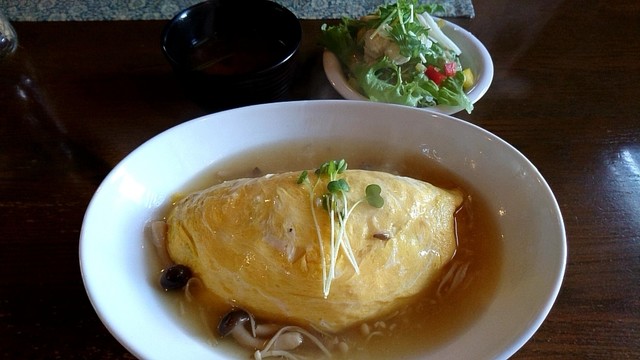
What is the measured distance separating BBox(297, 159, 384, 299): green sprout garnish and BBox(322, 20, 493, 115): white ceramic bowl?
1.95ft

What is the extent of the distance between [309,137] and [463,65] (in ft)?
2.70

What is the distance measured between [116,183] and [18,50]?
121 centimetres

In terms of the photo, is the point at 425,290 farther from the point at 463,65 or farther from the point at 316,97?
the point at 463,65

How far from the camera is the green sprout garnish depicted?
1.19m

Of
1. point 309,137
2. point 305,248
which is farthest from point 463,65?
point 305,248

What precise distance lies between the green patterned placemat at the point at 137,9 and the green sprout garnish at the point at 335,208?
124cm

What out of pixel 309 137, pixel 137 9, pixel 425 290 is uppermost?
pixel 137 9

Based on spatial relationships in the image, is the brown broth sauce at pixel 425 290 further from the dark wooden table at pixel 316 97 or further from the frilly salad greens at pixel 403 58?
the frilly salad greens at pixel 403 58

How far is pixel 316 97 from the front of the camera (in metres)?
1.96

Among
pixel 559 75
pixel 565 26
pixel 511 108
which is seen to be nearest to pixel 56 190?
pixel 511 108

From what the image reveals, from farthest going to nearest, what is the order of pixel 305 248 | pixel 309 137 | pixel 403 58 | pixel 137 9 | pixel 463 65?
pixel 137 9, pixel 463 65, pixel 403 58, pixel 309 137, pixel 305 248

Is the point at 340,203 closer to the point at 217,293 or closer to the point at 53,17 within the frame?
the point at 217,293

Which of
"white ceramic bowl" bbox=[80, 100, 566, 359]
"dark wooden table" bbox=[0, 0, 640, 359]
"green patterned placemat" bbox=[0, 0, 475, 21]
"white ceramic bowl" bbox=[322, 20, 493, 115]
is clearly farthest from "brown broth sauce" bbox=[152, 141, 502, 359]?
"green patterned placemat" bbox=[0, 0, 475, 21]

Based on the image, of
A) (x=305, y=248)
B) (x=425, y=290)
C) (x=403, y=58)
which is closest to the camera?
(x=305, y=248)
